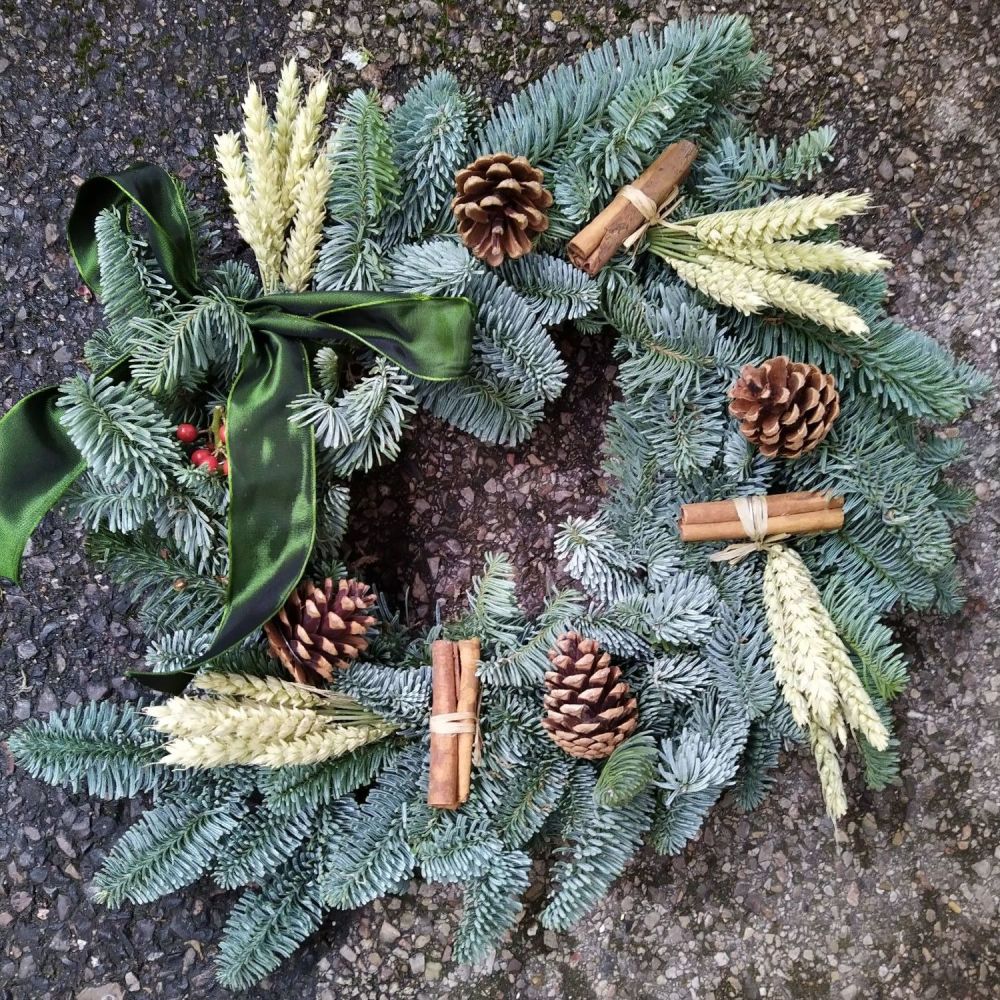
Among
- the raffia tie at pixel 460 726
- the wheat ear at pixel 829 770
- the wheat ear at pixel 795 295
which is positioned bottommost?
the wheat ear at pixel 829 770

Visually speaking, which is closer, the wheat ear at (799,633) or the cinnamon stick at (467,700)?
the wheat ear at (799,633)

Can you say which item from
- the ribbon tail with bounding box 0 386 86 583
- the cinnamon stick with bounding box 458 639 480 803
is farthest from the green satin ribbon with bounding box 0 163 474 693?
the cinnamon stick with bounding box 458 639 480 803

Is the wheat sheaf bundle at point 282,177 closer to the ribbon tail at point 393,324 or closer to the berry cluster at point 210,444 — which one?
the ribbon tail at point 393,324

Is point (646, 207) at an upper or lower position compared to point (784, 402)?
upper

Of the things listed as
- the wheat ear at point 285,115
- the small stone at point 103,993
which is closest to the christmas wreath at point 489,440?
the wheat ear at point 285,115

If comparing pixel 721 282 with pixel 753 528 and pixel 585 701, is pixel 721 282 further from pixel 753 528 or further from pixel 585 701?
pixel 585 701

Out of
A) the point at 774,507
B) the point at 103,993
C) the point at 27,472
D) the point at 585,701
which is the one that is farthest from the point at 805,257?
the point at 103,993

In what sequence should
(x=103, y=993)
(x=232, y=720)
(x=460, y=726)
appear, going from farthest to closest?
(x=103, y=993), (x=460, y=726), (x=232, y=720)
